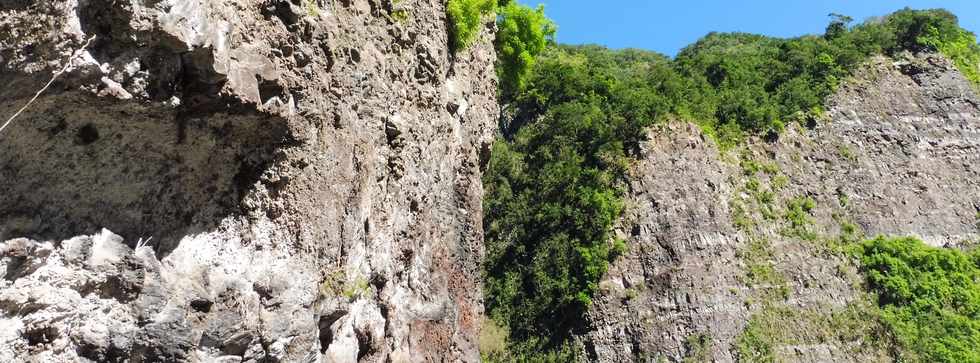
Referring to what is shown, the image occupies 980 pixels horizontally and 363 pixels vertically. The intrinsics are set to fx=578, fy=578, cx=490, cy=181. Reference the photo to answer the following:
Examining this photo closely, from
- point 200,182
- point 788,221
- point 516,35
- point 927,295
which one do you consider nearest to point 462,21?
point 516,35

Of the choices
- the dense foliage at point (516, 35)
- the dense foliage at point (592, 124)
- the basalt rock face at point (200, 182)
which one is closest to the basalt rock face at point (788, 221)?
the dense foliage at point (592, 124)

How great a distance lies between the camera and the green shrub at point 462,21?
12.5m

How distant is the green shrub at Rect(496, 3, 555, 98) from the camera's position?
56.0 ft

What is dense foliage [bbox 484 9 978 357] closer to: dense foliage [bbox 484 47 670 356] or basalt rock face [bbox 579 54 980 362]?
dense foliage [bbox 484 47 670 356]

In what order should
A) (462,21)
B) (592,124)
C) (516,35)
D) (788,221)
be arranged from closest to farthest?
(462,21), (516,35), (788,221), (592,124)

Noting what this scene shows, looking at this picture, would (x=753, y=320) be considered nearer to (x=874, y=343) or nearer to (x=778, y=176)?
(x=874, y=343)

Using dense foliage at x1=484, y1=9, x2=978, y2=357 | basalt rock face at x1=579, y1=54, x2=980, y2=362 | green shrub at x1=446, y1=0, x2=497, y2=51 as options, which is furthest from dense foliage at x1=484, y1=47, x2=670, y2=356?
green shrub at x1=446, y1=0, x2=497, y2=51

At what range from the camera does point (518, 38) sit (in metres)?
17.5

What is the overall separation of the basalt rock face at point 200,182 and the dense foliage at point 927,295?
1587 cm

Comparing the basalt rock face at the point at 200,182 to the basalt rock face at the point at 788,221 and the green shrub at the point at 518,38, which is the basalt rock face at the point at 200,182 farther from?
the basalt rock face at the point at 788,221

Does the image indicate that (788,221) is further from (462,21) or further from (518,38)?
(462,21)

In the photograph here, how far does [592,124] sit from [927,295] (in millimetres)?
11543

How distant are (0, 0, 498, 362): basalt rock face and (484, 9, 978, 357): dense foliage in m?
8.26

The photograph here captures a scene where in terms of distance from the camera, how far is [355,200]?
7625 millimetres
